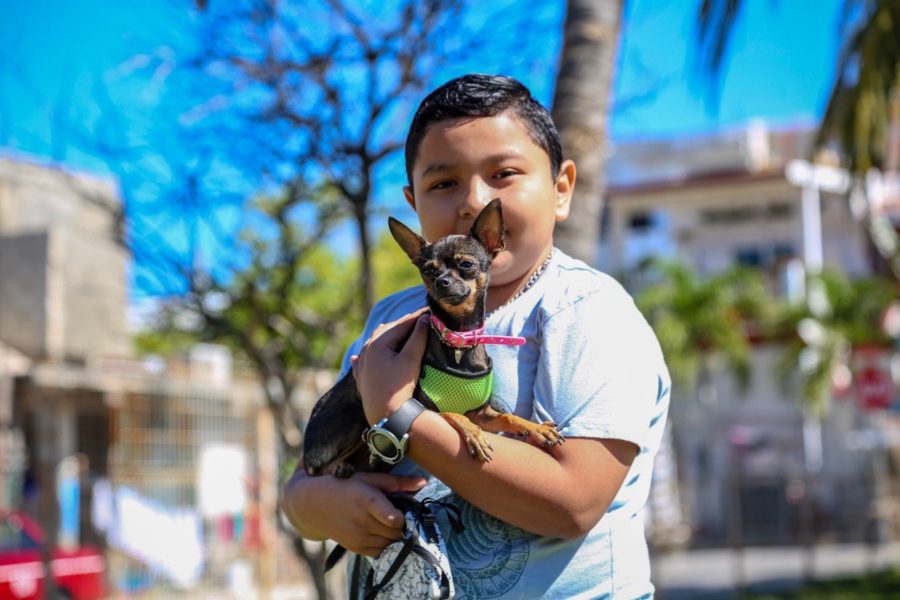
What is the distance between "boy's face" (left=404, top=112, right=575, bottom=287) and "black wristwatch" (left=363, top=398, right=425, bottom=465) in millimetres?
334

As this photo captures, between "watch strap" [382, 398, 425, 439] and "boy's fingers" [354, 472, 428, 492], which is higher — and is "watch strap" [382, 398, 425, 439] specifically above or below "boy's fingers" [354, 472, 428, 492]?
above

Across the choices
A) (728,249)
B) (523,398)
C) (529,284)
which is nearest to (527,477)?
(523,398)

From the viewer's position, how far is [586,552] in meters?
1.80

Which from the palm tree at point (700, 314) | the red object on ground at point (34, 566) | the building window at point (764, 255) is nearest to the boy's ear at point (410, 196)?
the red object on ground at point (34, 566)

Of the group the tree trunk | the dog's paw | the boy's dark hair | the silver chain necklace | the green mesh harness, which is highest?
the tree trunk

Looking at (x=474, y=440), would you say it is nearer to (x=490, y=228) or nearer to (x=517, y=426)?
(x=517, y=426)

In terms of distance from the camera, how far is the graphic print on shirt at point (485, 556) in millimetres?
1792

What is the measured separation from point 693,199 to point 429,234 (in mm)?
33640

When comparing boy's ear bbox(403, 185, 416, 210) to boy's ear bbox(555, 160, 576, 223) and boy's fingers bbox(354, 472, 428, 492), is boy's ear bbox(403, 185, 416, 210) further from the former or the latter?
boy's fingers bbox(354, 472, 428, 492)

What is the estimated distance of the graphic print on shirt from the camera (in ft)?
5.88

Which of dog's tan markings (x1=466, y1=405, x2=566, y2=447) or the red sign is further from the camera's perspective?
the red sign

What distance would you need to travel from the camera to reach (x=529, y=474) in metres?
1.71

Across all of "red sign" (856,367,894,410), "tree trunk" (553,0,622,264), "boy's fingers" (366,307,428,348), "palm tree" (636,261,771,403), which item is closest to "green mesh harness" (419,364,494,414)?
"boy's fingers" (366,307,428,348)

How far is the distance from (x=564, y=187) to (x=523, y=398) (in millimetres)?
502
